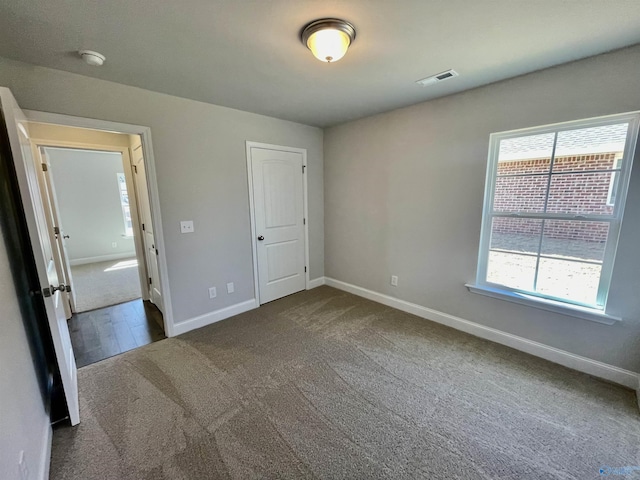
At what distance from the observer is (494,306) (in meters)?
2.53

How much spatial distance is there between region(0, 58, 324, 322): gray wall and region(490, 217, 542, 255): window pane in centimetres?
262

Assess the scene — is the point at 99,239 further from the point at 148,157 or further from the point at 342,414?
the point at 342,414

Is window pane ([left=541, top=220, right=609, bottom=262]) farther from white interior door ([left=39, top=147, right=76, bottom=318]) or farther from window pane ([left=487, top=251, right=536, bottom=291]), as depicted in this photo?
white interior door ([left=39, top=147, right=76, bottom=318])

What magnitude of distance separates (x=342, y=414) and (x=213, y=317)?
190 centimetres

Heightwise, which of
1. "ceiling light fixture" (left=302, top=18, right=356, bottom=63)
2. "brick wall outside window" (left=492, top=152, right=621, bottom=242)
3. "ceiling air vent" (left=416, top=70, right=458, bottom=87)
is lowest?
"brick wall outside window" (left=492, top=152, right=621, bottom=242)

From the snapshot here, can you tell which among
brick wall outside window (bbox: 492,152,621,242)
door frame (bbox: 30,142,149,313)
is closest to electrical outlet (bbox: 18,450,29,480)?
door frame (bbox: 30,142,149,313)

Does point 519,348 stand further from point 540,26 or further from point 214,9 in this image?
point 214,9

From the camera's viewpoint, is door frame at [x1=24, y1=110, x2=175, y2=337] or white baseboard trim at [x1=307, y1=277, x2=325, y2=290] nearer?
door frame at [x1=24, y1=110, x2=175, y2=337]

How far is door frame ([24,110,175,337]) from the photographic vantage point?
1993mm

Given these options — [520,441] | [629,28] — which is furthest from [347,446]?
[629,28]

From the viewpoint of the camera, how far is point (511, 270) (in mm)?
2443

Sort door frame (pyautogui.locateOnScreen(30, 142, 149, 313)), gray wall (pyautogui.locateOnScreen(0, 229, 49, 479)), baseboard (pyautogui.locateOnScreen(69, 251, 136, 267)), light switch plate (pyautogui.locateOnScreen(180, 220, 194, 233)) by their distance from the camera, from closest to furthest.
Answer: gray wall (pyautogui.locateOnScreen(0, 229, 49, 479))
light switch plate (pyautogui.locateOnScreen(180, 220, 194, 233))
door frame (pyautogui.locateOnScreen(30, 142, 149, 313))
baseboard (pyautogui.locateOnScreen(69, 251, 136, 267))

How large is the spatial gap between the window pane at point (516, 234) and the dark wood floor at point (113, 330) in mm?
3514

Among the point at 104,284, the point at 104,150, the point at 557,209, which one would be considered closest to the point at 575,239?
the point at 557,209
